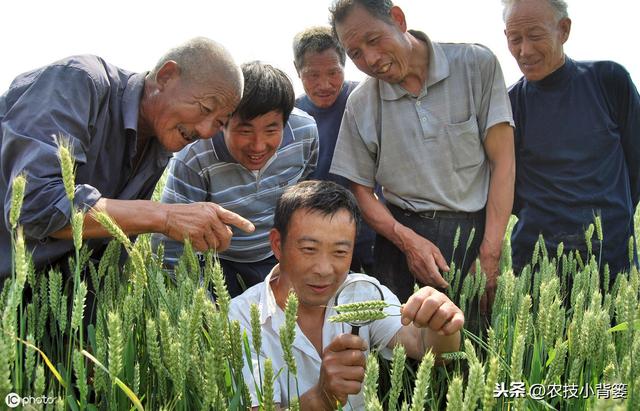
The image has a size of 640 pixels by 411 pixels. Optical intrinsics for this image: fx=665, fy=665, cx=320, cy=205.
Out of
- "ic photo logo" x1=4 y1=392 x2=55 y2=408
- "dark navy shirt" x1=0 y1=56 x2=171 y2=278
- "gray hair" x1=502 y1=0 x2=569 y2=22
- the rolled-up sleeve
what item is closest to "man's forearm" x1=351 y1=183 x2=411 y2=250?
"dark navy shirt" x1=0 y1=56 x2=171 y2=278

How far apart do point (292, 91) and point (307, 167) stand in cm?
42

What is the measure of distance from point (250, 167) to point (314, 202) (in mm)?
665

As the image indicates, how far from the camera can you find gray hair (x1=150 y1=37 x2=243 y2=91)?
2.38 meters

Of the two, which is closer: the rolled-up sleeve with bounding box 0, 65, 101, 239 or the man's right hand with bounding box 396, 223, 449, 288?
the rolled-up sleeve with bounding box 0, 65, 101, 239

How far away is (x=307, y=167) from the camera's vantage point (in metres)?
3.09

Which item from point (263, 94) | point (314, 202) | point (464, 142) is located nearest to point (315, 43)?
point (263, 94)

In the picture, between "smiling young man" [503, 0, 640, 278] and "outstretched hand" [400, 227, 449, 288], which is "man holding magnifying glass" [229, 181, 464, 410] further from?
"smiling young man" [503, 0, 640, 278]

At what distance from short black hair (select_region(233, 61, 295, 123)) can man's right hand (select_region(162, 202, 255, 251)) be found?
0.71 meters

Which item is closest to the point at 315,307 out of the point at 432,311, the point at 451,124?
the point at 432,311

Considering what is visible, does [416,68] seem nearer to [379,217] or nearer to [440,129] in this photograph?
[440,129]

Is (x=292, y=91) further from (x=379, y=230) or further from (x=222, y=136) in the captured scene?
(x=379, y=230)

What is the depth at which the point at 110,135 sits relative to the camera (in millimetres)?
2400

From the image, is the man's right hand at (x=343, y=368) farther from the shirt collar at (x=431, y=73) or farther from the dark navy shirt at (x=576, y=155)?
the dark navy shirt at (x=576, y=155)

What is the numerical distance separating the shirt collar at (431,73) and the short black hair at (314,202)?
2.27 feet
